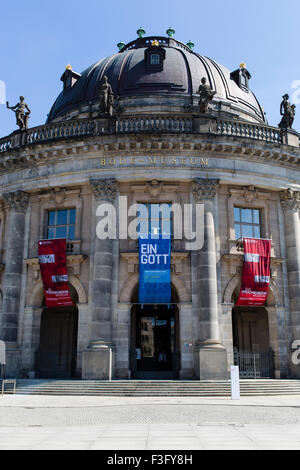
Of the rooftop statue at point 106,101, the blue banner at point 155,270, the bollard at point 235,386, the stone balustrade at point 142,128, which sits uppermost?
the rooftop statue at point 106,101

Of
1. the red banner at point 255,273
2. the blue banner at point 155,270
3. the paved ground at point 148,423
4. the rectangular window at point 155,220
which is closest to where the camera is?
the paved ground at point 148,423

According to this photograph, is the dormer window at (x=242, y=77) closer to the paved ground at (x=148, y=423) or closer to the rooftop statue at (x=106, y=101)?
the rooftop statue at (x=106, y=101)

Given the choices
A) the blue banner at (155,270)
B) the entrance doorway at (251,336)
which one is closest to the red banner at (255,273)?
the entrance doorway at (251,336)

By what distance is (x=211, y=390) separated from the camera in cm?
1950

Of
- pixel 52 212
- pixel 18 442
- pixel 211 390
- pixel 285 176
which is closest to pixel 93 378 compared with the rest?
pixel 211 390

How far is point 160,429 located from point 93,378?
12064mm

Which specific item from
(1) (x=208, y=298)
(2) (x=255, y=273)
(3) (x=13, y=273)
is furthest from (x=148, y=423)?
(3) (x=13, y=273)

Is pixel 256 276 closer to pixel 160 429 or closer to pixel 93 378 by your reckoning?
pixel 93 378

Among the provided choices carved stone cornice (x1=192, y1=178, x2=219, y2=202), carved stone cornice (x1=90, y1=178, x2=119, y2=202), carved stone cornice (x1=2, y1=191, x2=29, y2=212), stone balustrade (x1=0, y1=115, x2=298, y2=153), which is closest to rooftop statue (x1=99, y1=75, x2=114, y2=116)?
stone balustrade (x1=0, y1=115, x2=298, y2=153)

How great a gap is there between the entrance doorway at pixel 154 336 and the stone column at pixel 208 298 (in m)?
2.98

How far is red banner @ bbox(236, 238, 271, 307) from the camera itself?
77.5ft

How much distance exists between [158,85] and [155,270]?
1521cm

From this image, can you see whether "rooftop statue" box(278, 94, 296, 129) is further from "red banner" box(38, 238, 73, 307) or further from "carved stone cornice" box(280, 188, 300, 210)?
"red banner" box(38, 238, 73, 307)

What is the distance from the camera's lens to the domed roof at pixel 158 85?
31344 mm
